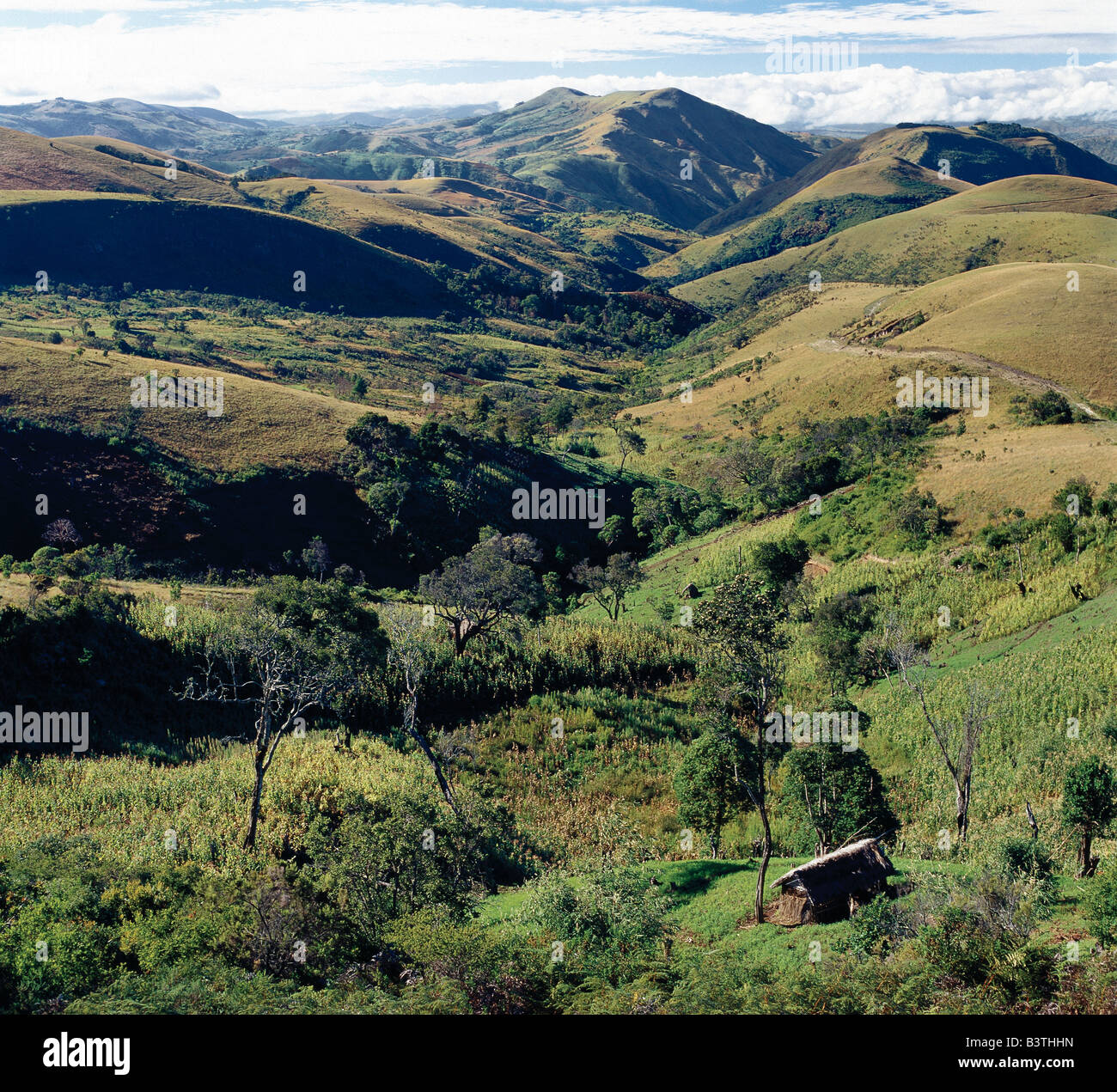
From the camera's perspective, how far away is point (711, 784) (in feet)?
96.2

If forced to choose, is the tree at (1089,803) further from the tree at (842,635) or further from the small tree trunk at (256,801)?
the small tree trunk at (256,801)

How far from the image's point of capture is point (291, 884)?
72.9 ft

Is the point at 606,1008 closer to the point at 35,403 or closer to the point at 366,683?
the point at 366,683

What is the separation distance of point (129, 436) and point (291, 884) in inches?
2462

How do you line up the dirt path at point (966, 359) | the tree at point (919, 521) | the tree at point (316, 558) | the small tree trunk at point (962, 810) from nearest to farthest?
the small tree trunk at point (962, 810) → the tree at point (919, 521) → the tree at point (316, 558) → the dirt path at point (966, 359)

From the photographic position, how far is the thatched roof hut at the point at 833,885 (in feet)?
71.7

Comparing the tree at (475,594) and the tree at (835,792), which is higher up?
the tree at (475,594)

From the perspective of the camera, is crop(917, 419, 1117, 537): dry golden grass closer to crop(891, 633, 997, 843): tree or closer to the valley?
the valley

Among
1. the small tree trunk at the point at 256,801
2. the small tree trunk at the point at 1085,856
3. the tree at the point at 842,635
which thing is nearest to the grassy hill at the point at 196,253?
the tree at the point at 842,635

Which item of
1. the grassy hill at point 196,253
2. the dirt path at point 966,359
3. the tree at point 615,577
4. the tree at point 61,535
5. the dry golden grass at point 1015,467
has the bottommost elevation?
the tree at point 615,577

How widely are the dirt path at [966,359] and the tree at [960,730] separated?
4918 centimetres

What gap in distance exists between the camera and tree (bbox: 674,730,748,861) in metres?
29.2

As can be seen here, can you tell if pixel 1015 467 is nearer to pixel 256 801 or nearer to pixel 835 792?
pixel 835 792

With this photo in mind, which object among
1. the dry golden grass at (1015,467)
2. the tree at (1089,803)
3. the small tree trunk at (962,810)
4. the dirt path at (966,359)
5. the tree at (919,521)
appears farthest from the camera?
the dirt path at (966,359)
